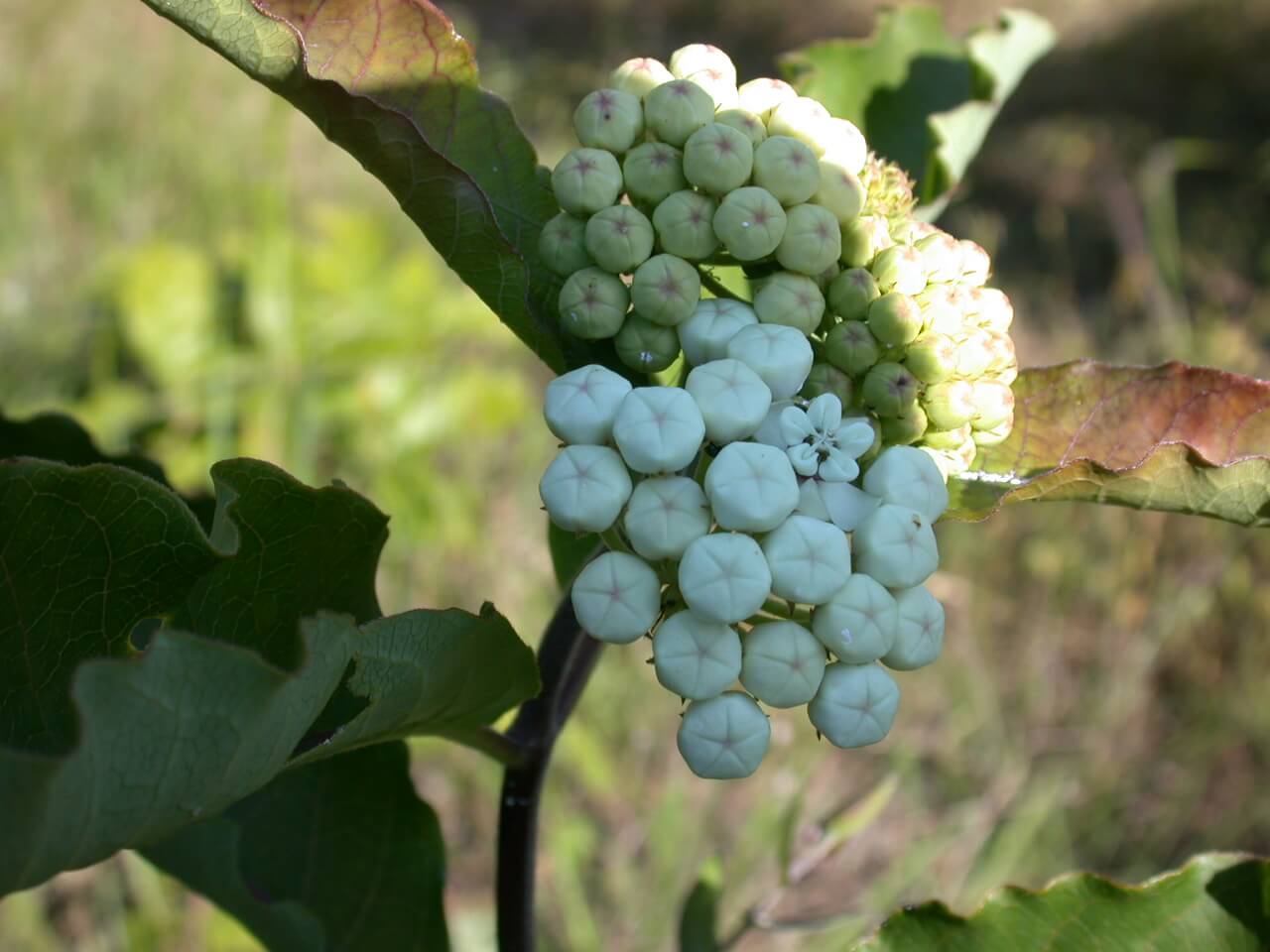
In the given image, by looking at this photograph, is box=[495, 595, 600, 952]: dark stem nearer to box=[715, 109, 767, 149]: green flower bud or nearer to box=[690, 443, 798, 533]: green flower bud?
box=[690, 443, 798, 533]: green flower bud

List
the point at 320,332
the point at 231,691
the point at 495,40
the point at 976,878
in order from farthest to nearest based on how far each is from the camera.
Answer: the point at 495,40 → the point at 320,332 → the point at 976,878 → the point at 231,691

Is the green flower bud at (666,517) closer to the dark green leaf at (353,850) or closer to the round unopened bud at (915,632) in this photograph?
the round unopened bud at (915,632)

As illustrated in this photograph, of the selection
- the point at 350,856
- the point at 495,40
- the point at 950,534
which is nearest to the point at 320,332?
the point at 950,534

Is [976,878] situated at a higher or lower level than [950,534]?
lower

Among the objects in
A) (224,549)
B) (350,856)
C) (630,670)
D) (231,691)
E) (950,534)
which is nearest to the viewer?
(231,691)

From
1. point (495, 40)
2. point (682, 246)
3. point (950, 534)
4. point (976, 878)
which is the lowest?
point (976, 878)

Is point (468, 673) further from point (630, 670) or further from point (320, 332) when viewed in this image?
→ point (320, 332)

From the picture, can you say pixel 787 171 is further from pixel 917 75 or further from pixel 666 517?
pixel 917 75

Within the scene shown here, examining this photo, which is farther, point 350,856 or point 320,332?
point 320,332
